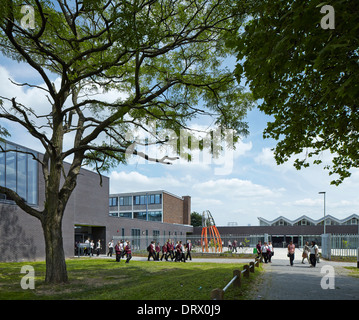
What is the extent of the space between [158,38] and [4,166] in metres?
18.0

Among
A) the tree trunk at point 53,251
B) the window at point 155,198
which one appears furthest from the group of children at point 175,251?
the window at point 155,198

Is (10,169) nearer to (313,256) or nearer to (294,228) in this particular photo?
(313,256)

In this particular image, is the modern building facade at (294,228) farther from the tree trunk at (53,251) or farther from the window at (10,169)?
the tree trunk at (53,251)

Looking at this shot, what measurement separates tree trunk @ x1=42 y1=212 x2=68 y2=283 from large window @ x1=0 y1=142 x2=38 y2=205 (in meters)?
12.1

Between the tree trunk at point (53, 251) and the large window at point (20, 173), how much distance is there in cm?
1210

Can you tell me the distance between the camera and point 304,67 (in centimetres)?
863

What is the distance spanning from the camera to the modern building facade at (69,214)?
24.8 m

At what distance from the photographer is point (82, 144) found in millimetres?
14719

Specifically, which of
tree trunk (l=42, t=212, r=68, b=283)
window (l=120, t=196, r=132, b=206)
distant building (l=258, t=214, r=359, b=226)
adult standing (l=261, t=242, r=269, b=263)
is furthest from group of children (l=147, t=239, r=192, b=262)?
distant building (l=258, t=214, r=359, b=226)

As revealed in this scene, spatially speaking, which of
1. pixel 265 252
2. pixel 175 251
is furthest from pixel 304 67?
pixel 175 251

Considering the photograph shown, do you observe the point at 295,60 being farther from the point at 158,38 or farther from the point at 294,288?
the point at 294,288

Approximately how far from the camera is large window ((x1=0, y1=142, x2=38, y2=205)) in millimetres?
24406

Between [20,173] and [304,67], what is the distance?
919 inches
